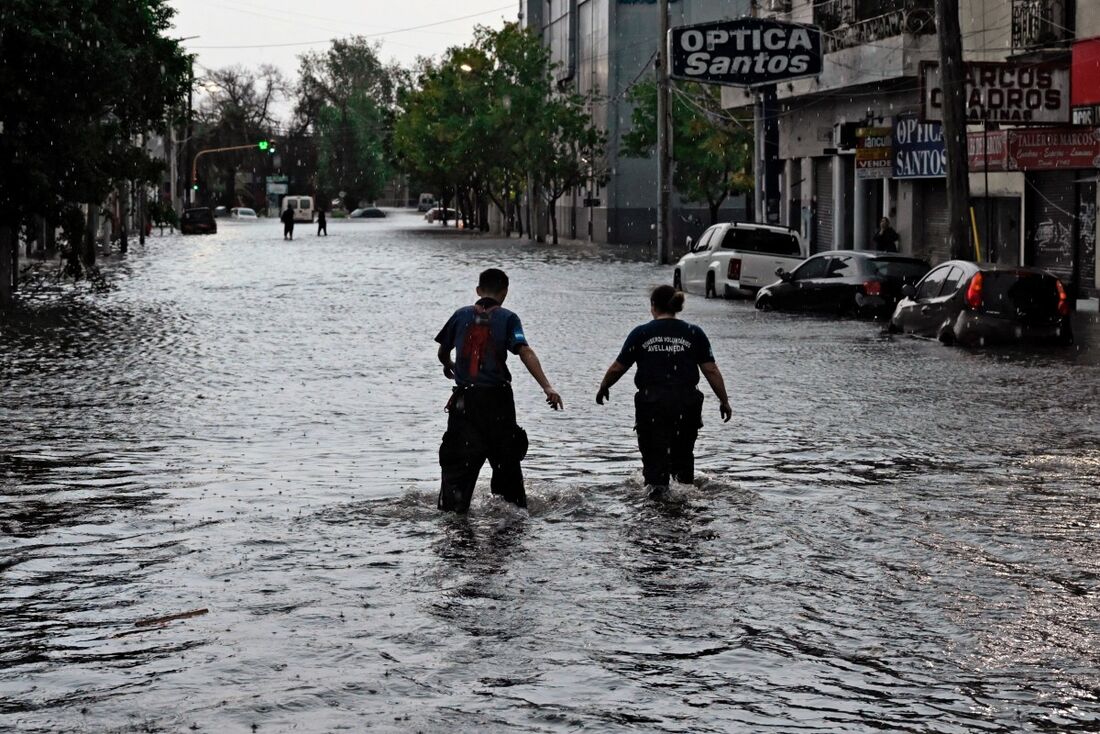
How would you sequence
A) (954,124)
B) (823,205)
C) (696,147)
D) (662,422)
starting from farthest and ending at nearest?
(696,147), (823,205), (954,124), (662,422)

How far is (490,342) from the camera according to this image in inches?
435

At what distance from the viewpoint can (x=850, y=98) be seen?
5109 centimetres

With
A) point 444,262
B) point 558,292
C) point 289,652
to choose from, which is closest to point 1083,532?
point 289,652

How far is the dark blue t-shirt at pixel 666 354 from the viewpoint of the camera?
1191 centimetres

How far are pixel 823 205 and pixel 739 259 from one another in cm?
1745

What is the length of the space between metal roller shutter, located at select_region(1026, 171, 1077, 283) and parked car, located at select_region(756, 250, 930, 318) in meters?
5.46

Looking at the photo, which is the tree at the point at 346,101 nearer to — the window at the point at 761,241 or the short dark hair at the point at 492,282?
the window at the point at 761,241

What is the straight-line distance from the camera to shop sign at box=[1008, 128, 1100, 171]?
1330 inches

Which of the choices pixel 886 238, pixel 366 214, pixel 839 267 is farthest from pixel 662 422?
pixel 366 214

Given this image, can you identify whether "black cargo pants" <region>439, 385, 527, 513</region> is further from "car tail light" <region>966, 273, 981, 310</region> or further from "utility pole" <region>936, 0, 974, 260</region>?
"utility pole" <region>936, 0, 974, 260</region>

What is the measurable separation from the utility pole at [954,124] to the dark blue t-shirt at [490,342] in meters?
21.5

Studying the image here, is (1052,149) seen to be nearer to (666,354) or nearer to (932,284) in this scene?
(932,284)

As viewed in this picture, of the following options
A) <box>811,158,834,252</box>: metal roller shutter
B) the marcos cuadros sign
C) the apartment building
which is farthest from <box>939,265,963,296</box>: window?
<box>811,158,834,252</box>: metal roller shutter

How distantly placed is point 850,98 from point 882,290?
65.1 feet
